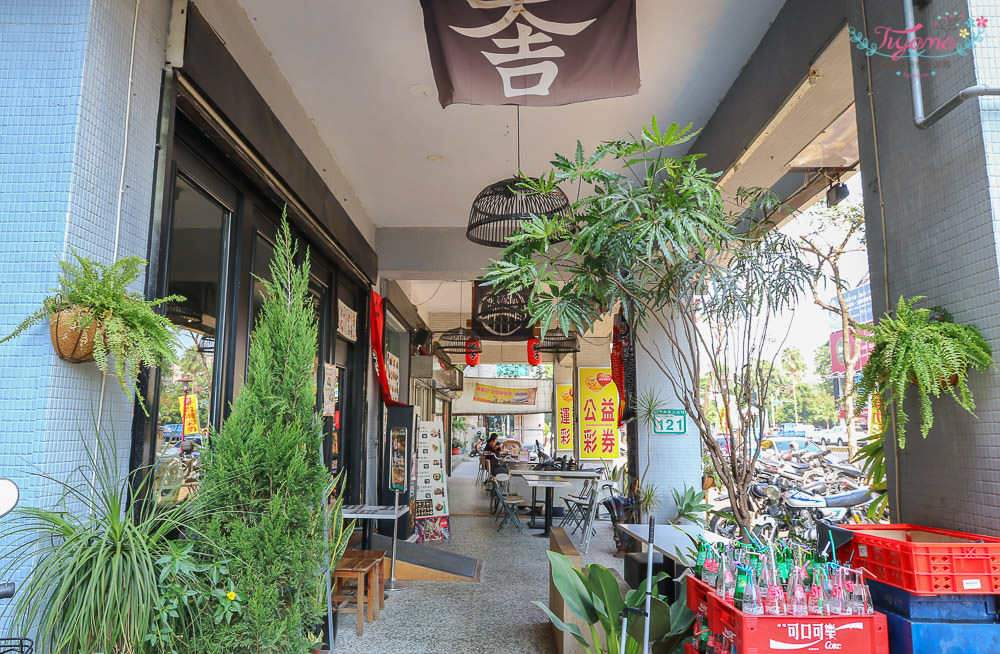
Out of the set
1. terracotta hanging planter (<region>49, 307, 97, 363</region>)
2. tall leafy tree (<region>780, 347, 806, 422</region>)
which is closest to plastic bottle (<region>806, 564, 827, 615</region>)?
terracotta hanging planter (<region>49, 307, 97, 363</region>)

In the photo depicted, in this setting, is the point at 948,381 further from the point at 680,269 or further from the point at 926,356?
the point at 680,269

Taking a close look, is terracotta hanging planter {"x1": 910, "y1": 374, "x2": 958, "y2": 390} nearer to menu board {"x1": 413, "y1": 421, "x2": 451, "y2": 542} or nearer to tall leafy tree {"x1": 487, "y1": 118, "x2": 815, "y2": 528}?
tall leafy tree {"x1": 487, "y1": 118, "x2": 815, "y2": 528}

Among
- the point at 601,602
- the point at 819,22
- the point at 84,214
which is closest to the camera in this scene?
the point at 84,214

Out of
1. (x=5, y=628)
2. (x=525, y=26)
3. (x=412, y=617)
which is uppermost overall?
(x=525, y=26)

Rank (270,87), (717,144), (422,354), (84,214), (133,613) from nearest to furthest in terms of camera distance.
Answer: (133,613)
(84,214)
(270,87)
(717,144)
(422,354)

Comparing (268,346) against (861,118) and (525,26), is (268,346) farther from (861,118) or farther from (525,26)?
(861,118)

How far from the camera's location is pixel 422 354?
1066 cm

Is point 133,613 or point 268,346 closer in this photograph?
point 133,613

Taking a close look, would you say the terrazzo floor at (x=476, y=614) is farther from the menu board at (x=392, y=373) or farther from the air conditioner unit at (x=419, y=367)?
the air conditioner unit at (x=419, y=367)

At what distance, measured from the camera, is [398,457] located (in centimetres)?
718

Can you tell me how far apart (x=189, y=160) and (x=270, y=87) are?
3.49 feet

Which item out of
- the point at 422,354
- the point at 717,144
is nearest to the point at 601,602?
the point at 717,144

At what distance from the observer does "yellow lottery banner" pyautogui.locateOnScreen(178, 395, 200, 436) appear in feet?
10.2

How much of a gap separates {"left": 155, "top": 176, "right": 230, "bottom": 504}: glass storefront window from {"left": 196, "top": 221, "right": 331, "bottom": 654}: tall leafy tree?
525mm
